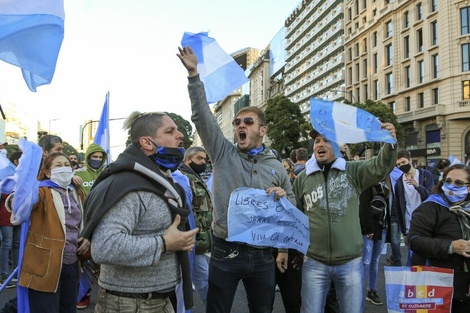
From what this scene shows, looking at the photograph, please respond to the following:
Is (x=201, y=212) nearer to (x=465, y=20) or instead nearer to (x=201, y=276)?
(x=201, y=276)

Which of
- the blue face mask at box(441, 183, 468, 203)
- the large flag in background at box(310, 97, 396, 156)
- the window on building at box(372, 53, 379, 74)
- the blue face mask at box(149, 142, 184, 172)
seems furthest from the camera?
the window on building at box(372, 53, 379, 74)

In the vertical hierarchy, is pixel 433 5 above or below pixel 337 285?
above

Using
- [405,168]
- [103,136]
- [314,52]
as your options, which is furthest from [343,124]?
[314,52]

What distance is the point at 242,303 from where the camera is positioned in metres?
5.69

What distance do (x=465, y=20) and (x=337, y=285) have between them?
4213cm

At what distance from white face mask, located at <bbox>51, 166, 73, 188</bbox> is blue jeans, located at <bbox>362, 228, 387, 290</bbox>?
3.96m

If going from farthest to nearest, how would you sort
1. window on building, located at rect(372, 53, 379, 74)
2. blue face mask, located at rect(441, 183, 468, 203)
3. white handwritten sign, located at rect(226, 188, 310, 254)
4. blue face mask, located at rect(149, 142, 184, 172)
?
window on building, located at rect(372, 53, 379, 74) → blue face mask, located at rect(441, 183, 468, 203) → white handwritten sign, located at rect(226, 188, 310, 254) → blue face mask, located at rect(149, 142, 184, 172)

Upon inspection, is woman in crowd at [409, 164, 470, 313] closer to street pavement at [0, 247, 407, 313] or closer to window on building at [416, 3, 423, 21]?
street pavement at [0, 247, 407, 313]

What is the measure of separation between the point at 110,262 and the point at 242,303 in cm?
399

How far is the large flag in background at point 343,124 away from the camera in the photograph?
322cm

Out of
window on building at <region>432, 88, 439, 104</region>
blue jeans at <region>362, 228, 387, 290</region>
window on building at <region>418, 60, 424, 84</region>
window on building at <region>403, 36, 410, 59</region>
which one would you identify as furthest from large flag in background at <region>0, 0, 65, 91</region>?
window on building at <region>403, 36, 410, 59</region>

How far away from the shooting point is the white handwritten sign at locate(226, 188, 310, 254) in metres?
3.00

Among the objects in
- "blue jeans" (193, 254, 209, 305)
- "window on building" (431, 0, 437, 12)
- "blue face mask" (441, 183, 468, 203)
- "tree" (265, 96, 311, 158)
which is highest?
"window on building" (431, 0, 437, 12)

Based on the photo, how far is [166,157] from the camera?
2.40 metres
